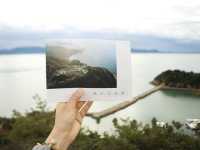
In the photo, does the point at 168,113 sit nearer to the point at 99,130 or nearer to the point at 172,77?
the point at 172,77

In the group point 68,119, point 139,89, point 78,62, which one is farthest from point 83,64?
point 139,89

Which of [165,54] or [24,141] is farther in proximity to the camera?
[24,141]

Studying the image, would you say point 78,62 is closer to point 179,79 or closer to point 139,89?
point 139,89

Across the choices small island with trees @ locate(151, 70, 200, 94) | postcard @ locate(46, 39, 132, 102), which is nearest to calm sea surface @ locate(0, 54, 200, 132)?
small island with trees @ locate(151, 70, 200, 94)

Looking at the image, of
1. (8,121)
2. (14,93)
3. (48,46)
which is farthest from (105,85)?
(8,121)

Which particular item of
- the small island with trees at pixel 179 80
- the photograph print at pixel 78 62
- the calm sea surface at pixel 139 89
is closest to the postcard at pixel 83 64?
the photograph print at pixel 78 62

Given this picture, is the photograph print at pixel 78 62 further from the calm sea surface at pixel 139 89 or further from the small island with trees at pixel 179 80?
the small island with trees at pixel 179 80
